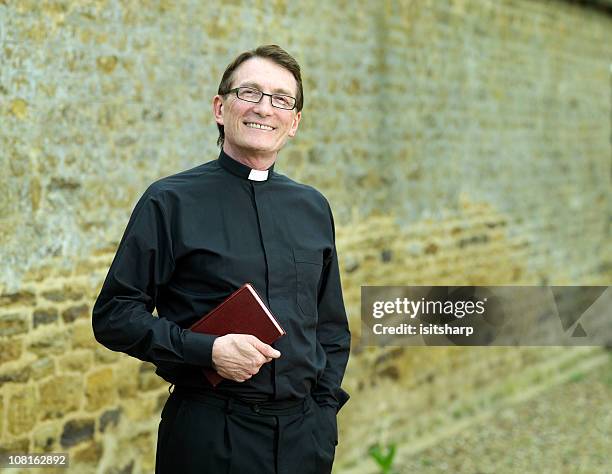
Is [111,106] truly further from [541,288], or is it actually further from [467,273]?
[541,288]

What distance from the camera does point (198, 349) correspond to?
2.42 m

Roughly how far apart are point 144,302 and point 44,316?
2015mm

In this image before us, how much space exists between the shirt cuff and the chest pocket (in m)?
0.34

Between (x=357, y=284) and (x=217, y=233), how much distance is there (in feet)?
12.7

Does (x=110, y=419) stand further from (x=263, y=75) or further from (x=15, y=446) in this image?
(x=263, y=75)

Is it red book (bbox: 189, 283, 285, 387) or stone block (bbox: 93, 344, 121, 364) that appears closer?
red book (bbox: 189, 283, 285, 387)

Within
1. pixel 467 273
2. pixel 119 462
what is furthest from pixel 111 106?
pixel 467 273

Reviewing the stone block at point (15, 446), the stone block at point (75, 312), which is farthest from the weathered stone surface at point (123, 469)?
the stone block at point (75, 312)

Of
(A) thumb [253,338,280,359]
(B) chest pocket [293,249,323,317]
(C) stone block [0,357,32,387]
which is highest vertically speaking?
(B) chest pocket [293,249,323,317]

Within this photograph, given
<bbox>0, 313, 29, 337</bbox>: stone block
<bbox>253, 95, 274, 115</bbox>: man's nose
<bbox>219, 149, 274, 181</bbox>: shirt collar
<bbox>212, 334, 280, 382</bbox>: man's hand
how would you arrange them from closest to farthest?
<bbox>212, 334, 280, 382</bbox>: man's hand, <bbox>253, 95, 274, 115</bbox>: man's nose, <bbox>219, 149, 274, 181</bbox>: shirt collar, <bbox>0, 313, 29, 337</bbox>: stone block

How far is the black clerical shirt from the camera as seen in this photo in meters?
2.46

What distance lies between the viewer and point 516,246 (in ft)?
27.5

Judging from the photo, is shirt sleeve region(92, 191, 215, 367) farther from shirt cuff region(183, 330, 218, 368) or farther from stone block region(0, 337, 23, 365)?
stone block region(0, 337, 23, 365)

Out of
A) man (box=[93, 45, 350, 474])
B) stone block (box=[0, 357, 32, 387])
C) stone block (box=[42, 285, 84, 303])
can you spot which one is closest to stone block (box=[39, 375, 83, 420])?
stone block (box=[0, 357, 32, 387])
